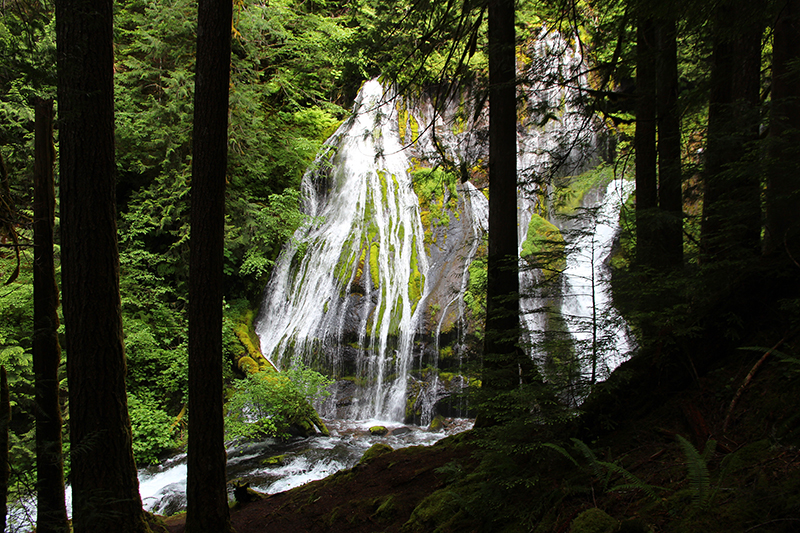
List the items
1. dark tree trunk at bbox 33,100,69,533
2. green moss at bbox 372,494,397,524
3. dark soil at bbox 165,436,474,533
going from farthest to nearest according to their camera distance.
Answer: dark soil at bbox 165,436,474,533 → green moss at bbox 372,494,397,524 → dark tree trunk at bbox 33,100,69,533

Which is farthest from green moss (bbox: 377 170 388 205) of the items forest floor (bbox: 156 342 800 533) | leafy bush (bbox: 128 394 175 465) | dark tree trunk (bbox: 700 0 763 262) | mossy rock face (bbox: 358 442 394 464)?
forest floor (bbox: 156 342 800 533)

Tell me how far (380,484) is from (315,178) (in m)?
11.8

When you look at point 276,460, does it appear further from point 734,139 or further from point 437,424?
point 734,139

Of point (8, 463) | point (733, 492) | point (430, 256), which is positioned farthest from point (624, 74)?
point (430, 256)

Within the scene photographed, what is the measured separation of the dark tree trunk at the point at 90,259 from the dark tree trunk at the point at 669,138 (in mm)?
4998

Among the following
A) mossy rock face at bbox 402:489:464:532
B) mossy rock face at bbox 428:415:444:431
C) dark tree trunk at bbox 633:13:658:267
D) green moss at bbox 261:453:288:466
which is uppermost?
dark tree trunk at bbox 633:13:658:267

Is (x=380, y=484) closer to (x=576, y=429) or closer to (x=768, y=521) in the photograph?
(x=576, y=429)

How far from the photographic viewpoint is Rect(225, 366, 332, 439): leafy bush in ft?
27.8

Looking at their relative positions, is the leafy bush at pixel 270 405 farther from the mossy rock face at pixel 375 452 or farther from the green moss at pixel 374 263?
the green moss at pixel 374 263

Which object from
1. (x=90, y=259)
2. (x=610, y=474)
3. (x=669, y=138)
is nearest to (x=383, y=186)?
(x=669, y=138)

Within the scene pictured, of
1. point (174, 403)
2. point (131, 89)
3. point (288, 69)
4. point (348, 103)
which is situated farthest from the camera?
point (348, 103)

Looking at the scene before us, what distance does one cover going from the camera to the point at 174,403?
401 inches

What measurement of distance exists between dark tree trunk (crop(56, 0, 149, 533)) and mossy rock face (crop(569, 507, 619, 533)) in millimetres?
3212

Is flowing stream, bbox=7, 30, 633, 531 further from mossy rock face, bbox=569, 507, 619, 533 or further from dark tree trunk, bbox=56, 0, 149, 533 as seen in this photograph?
mossy rock face, bbox=569, 507, 619, 533
